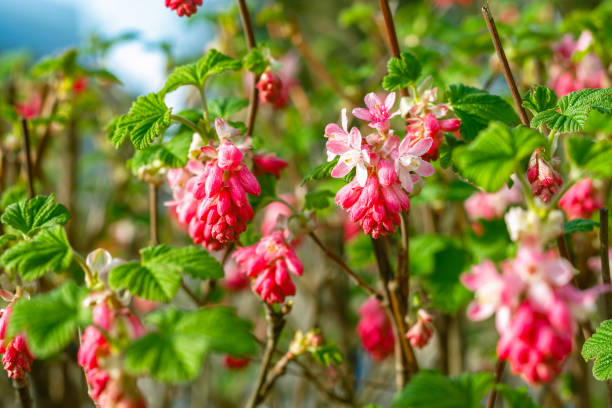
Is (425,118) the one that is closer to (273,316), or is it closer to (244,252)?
(244,252)

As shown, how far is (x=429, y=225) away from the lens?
2.40 meters

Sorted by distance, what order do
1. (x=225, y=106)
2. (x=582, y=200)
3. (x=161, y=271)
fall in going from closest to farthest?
(x=161, y=271) → (x=225, y=106) → (x=582, y=200)

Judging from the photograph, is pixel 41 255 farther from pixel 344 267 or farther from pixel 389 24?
pixel 389 24

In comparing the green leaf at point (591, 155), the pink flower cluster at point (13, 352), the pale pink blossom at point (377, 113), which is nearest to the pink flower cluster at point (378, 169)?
the pale pink blossom at point (377, 113)

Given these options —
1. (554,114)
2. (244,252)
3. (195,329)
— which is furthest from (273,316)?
(554,114)

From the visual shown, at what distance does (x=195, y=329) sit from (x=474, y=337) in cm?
254

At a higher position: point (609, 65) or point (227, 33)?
point (227, 33)

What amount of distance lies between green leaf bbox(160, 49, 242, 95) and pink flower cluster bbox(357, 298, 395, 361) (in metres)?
1.05

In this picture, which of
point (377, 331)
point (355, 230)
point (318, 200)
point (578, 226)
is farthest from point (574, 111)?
point (355, 230)

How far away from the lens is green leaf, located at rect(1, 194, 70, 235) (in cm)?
114

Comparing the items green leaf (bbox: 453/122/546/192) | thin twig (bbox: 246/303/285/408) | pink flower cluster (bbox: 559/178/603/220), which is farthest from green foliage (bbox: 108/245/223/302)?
pink flower cluster (bbox: 559/178/603/220)

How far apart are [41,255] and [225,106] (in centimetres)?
68

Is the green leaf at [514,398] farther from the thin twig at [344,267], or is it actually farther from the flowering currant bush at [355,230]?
the thin twig at [344,267]

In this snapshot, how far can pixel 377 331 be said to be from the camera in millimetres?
1954
